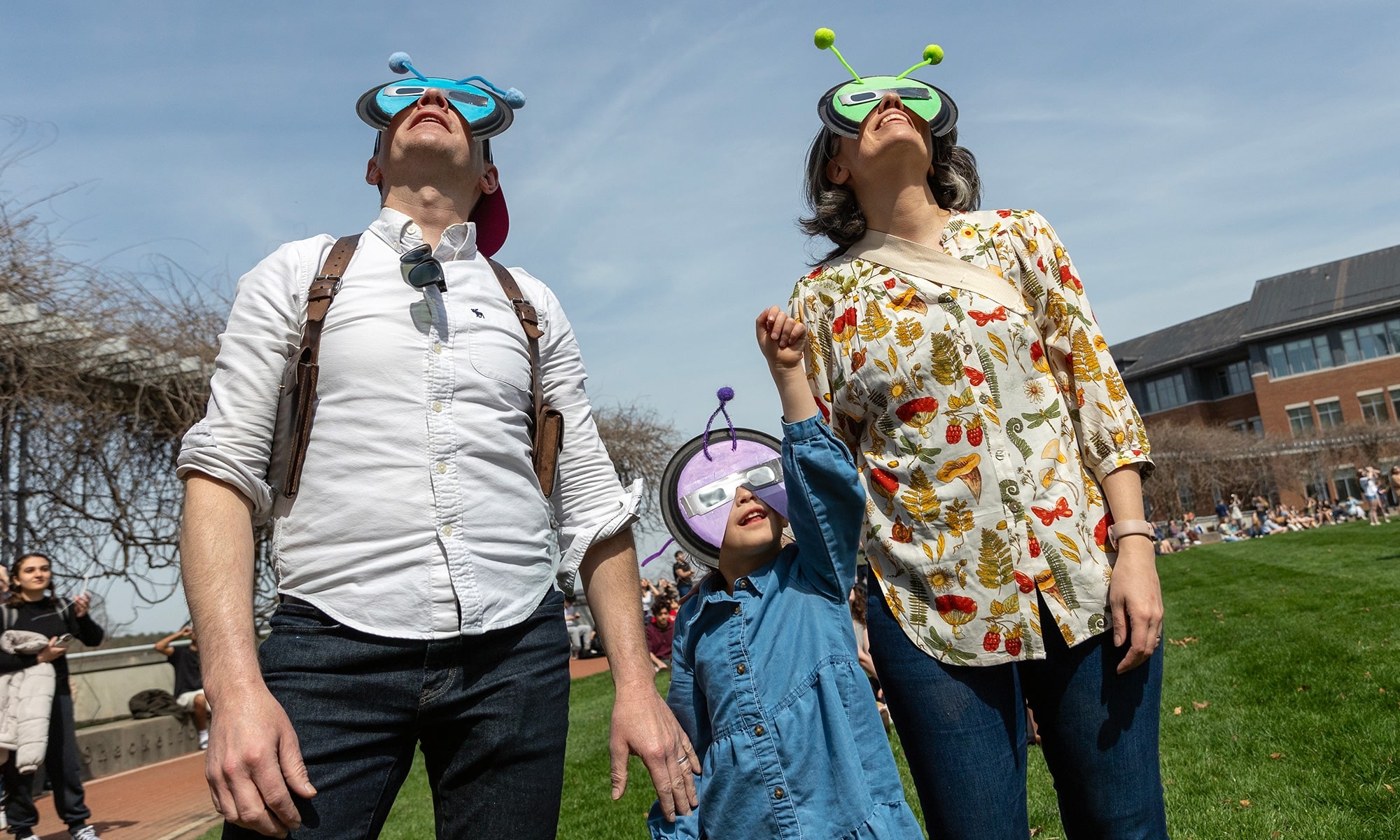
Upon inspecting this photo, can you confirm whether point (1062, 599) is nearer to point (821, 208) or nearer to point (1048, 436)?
point (1048, 436)

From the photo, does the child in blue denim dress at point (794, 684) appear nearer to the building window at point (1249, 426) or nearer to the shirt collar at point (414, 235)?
the shirt collar at point (414, 235)

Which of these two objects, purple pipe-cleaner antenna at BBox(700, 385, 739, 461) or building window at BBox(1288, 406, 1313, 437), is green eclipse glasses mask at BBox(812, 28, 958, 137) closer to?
purple pipe-cleaner antenna at BBox(700, 385, 739, 461)

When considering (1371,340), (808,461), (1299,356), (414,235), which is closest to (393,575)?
(414,235)

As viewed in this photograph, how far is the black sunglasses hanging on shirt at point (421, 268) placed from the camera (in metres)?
1.91

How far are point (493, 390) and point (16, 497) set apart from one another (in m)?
10.1

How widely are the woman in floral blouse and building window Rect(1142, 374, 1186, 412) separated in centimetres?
6555

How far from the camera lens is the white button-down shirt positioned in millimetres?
1704

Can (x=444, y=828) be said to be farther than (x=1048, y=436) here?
No

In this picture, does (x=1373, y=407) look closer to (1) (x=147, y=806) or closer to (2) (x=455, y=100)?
(1) (x=147, y=806)

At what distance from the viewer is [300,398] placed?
177 centimetres

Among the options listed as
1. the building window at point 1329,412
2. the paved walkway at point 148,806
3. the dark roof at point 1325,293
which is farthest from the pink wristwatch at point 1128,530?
the dark roof at point 1325,293

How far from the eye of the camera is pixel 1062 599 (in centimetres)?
196

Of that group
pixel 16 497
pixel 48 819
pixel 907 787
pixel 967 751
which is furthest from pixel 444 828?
pixel 16 497

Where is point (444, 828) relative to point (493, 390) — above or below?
below
